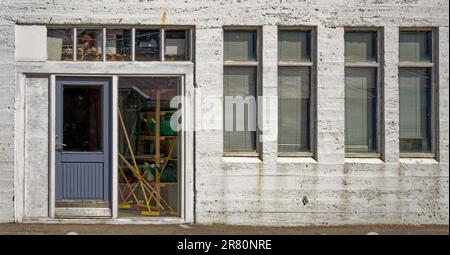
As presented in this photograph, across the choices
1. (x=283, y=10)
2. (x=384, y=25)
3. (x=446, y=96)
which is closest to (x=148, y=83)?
(x=283, y=10)

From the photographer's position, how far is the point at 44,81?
12328mm

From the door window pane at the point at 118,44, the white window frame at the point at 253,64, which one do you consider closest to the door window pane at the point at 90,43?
the door window pane at the point at 118,44

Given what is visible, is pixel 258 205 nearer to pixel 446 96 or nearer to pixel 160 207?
→ pixel 160 207

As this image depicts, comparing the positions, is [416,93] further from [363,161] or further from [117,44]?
[117,44]

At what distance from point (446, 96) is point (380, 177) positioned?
67.0 inches

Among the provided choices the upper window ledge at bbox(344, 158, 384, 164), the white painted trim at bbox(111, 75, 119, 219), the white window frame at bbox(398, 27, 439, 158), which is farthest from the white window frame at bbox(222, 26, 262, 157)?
the white window frame at bbox(398, 27, 439, 158)

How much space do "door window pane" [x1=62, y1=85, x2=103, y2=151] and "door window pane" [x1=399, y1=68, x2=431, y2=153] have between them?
16.0 feet

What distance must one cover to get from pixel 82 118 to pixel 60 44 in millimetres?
1219

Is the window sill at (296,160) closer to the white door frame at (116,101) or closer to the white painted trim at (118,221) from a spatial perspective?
the white door frame at (116,101)

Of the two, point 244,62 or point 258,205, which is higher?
point 244,62

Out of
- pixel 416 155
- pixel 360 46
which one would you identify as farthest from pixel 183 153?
pixel 416 155

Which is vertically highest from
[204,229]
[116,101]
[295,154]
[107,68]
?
[107,68]

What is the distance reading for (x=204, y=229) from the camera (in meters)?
12.0
